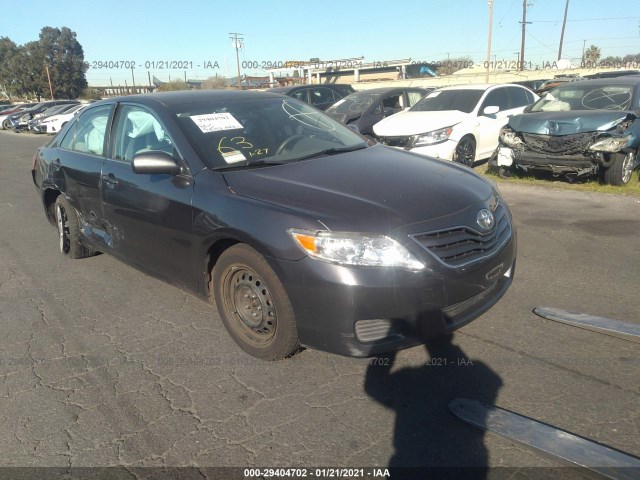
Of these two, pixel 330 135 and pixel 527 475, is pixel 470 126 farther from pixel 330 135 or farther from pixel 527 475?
pixel 527 475

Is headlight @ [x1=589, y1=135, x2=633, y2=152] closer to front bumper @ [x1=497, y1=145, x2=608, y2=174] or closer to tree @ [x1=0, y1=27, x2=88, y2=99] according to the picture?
front bumper @ [x1=497, y1=145, x2=608, y2=174]

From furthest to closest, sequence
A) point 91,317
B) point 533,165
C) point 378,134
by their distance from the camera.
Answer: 1. point 378,134
2. point 533,165
3. point 91,317

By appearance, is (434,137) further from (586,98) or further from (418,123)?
(586,98)

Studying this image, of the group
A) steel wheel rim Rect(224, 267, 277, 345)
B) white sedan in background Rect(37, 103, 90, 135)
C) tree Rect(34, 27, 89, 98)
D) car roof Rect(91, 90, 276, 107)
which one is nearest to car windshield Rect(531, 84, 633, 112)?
car roof Rect(91, 90, 276, 107)

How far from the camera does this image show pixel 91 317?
405 centimetres

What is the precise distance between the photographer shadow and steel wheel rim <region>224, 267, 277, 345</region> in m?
0.69

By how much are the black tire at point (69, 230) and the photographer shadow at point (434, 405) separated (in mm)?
3457

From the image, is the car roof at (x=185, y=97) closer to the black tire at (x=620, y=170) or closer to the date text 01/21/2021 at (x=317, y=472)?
the date text 01/21/2021 at (x=317, y=472)

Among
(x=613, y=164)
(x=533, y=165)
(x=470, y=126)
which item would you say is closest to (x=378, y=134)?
(x=470, y=126)

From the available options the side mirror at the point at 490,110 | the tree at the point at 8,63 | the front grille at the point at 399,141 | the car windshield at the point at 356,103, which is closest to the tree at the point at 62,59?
the tree at the point at 8,63

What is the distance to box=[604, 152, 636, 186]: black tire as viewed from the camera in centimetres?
728

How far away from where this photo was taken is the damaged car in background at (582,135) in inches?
283

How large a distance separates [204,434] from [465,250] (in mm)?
1724

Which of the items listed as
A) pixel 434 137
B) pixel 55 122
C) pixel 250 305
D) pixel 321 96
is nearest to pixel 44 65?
pixel 55 122
